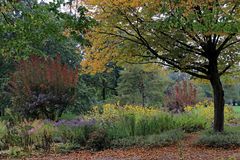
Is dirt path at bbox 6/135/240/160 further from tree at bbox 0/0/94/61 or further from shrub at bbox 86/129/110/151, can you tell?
tree at bbox 0/0/94/61

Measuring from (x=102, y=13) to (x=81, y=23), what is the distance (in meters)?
4.26

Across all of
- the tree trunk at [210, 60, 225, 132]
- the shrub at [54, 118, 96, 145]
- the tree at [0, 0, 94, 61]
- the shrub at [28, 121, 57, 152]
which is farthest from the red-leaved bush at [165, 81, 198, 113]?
the tree at [0, 0, 94, 61]

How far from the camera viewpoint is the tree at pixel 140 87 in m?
26.8

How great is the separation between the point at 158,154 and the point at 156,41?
323 centimetres

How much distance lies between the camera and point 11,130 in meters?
11.4

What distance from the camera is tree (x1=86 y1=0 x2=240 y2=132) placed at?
971 cm

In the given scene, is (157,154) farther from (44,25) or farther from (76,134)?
(44,25)

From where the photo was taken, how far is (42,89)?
15805 mm

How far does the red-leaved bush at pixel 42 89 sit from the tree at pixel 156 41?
4441mm

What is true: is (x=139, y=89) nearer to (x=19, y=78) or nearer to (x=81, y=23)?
(x=19, y=78)

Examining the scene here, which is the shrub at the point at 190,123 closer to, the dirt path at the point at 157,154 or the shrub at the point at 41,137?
the dirt path at the point at 157,154

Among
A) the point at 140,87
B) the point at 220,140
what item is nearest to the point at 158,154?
the point at 220,140

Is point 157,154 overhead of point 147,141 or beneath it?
beneath

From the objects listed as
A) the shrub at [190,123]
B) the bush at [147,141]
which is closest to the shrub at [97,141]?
the bush at [147,141]
